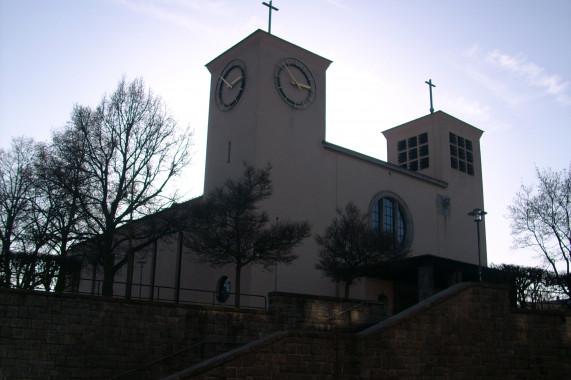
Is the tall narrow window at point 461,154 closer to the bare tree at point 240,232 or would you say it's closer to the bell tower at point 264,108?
the bell tower at point 264,108

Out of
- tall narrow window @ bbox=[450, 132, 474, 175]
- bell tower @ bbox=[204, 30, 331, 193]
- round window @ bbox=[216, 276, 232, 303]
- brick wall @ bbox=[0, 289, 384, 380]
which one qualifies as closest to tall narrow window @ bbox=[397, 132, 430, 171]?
tall narrow window @ bbox=[450, 132, 474, 175]

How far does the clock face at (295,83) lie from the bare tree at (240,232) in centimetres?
693

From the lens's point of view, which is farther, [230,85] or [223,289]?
[230,85]

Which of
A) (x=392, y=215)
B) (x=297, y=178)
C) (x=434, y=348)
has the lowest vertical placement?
(x=434, y=348)

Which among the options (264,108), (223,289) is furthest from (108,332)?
(264,108)

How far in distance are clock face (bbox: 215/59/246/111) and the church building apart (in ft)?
0.19

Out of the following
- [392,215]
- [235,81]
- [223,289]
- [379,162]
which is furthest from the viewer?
[392,215]

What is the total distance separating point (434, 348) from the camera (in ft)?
56.2

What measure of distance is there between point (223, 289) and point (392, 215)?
11958 millimetres

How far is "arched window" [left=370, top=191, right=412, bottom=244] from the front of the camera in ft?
119

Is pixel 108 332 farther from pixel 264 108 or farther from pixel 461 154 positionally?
pixel 461 154

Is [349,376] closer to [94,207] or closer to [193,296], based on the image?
[94,207]

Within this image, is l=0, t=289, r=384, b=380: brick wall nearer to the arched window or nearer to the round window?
the round window

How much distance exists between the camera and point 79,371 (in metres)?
18.0
